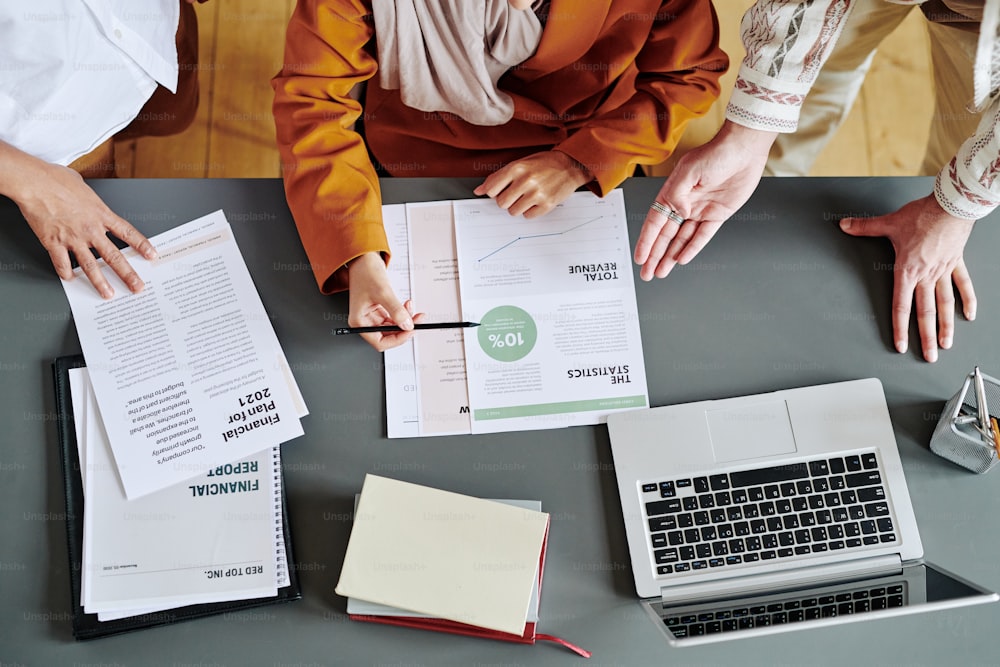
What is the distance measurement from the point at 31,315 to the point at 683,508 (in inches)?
33.6

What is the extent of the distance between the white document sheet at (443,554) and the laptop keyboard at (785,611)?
0.17 metres

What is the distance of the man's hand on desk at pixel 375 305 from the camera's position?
94 centimetres

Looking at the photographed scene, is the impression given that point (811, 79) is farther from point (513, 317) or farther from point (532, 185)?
point (513, 317)

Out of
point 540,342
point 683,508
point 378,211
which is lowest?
point 683,508

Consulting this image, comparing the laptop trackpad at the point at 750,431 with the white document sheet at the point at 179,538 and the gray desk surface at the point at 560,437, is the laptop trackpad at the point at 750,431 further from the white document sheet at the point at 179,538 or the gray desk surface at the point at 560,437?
the white document sheet at the point at 179,538

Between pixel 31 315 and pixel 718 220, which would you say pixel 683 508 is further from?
pixel 31 315

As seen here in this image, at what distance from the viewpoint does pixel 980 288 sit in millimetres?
1005

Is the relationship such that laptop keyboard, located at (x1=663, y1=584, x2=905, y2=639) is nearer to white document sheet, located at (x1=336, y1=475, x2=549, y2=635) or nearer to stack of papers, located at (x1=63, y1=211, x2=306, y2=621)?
white document sheet, located at (x1=336, y1=475, x2=549, y2=635)

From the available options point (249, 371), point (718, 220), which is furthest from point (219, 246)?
point (718, 220)

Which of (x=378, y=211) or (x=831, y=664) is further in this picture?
(x=378, y=211)

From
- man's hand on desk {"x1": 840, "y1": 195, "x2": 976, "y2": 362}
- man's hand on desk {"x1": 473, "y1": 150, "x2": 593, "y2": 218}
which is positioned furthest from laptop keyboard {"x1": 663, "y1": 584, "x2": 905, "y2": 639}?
man's hand on desk {"x1": 473, "y1": 150, "x2": 593, "y2": 218}

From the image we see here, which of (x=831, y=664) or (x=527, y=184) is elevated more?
(x=527, y=184)

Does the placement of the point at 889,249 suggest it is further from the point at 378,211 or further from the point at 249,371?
the point at 249,371

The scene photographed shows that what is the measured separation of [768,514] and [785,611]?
111 mm
